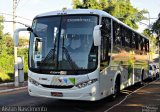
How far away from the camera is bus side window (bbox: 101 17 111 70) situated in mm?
12484

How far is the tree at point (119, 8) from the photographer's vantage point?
165 feet

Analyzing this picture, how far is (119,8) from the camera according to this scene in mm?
54125

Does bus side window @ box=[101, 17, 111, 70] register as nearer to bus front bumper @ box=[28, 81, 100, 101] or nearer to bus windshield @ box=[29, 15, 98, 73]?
bus windshield @ box=[29, 15, 98, 73]

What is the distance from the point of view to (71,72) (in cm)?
1166

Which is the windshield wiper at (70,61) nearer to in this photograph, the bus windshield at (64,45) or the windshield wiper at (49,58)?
the bus windshield at (64,45)

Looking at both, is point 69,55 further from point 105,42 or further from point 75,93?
point 105,42

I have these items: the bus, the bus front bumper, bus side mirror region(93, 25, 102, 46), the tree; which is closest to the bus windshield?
the bus

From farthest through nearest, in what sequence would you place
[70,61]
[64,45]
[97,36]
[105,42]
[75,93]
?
1. [105,42]
2. [64,45]
3. [70,61]
4. [75,93]
5. [97,36]

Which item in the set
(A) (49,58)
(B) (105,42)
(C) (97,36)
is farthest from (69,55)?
(B) (105,42)

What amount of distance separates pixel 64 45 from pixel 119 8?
142 feet

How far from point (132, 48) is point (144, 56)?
565cm

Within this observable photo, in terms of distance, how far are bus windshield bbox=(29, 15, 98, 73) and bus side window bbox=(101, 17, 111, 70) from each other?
0.63 m

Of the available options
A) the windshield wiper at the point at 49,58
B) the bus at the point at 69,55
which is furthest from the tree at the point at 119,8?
the windshield wiper at the point at 49,58

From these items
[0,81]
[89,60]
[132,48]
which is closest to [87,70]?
[89,60]
